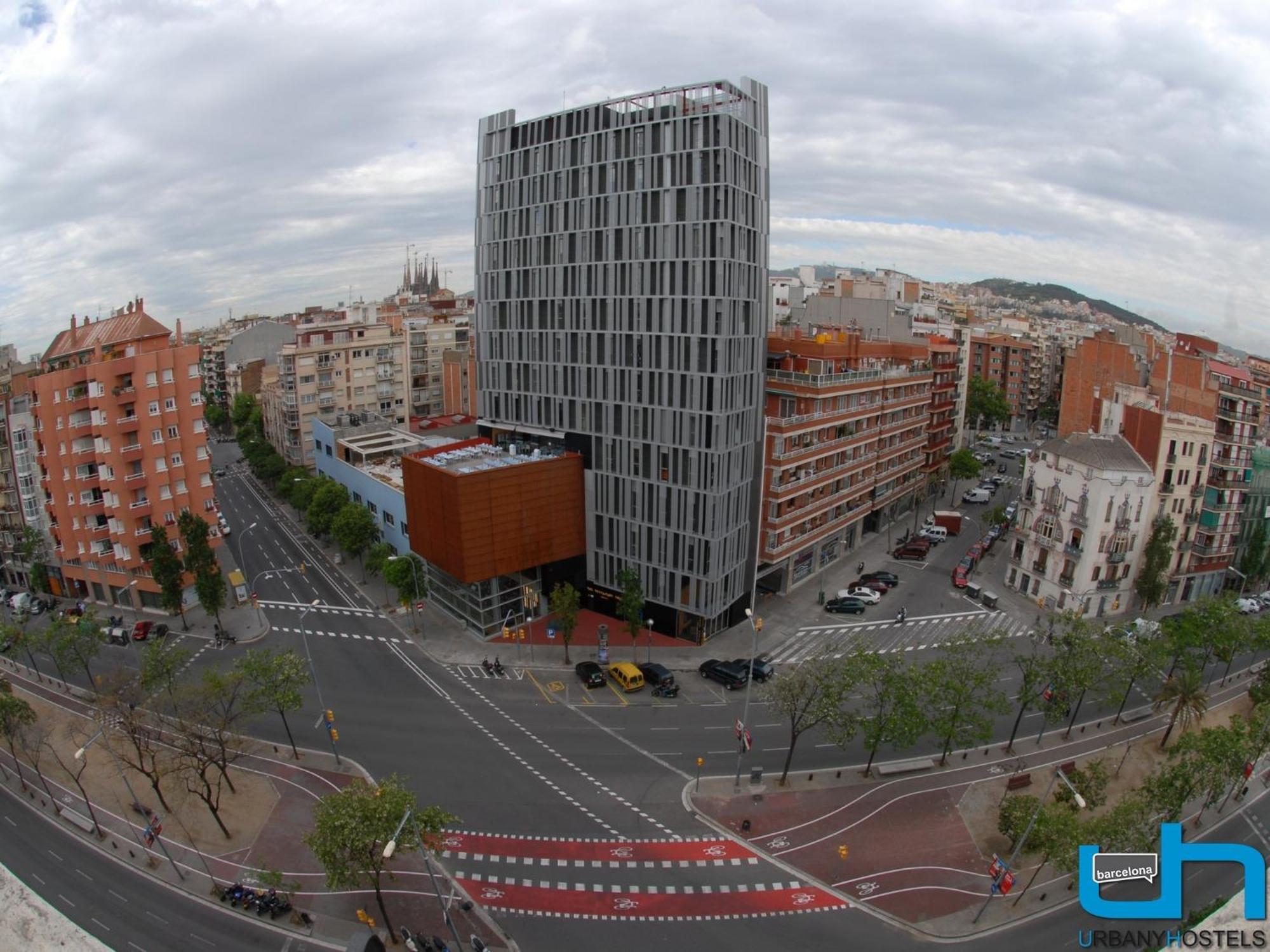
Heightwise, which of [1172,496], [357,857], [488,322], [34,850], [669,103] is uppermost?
[669,103]

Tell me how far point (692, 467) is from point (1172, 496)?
4780 centimetres

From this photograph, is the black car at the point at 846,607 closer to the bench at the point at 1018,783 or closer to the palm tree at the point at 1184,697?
the palm tree at the point at 1184,697

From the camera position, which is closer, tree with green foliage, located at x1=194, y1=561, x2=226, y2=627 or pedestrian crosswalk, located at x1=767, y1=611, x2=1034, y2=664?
pedestrian crosswalk, located at x1=767, y1=611, x2=1034, y2=664

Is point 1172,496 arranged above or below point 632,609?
above

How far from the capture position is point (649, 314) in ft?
195

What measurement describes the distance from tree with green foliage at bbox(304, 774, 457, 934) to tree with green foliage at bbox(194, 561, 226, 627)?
1575 inches

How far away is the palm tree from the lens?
151ft

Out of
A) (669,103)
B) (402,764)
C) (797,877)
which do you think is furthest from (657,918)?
(669,103)

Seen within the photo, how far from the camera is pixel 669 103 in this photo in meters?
57.2

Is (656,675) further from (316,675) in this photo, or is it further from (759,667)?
(316,675)

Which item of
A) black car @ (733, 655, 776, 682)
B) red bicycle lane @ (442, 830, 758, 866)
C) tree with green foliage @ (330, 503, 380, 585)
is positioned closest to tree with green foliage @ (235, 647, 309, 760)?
red bicycle lane @ (442, 830, 758, 866)

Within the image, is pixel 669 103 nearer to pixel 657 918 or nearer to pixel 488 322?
pixel 488 322

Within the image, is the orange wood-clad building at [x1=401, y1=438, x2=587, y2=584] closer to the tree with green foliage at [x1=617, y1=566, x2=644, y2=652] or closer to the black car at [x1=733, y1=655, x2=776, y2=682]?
the tree with green foliage at [x1=617, y1=566, x2=644, y2=652]

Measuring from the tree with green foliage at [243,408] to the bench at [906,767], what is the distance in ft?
433
